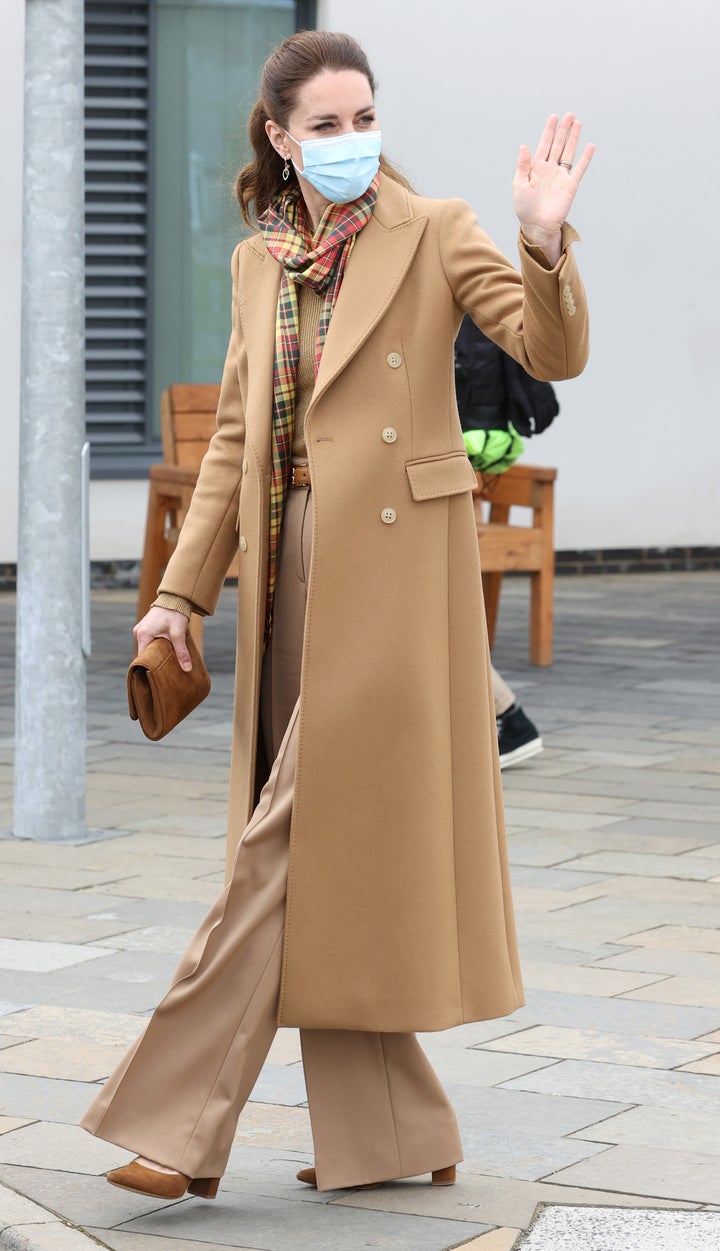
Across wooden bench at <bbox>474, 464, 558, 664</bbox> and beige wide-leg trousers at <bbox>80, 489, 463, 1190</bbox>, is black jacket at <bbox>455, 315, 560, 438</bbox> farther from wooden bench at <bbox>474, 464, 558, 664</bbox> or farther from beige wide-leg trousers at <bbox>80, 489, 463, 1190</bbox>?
beige wide-leg trousers at <bbox>80, 489, 463, 1190</bbox>

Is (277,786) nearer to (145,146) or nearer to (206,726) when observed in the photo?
(206,726)

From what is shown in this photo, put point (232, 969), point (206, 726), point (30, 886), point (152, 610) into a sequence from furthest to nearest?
point (206, 726) → point (30, 886) → point (152, 610) → point (232, 969)

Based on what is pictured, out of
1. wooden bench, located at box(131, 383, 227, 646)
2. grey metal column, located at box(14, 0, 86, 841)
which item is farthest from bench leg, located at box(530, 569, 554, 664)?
grey metal column, located at box(14, 0, 86, 841)

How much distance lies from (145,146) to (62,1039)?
990 centimetres

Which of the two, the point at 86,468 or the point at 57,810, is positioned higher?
the point at 86,468

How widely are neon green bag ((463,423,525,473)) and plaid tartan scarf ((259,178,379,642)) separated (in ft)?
15.8

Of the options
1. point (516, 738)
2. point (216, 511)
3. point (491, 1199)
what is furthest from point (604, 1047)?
point (516, 738)

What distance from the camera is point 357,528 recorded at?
3420 millimetres

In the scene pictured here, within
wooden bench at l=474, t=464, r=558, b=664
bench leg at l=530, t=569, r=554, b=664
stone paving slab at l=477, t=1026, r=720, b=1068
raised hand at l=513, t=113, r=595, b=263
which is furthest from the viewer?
bench leg at l=530, t=569, r=554, b=664

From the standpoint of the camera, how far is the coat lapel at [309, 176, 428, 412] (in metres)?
3.41

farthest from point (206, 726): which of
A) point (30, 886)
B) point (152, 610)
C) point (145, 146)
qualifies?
point (145, 146)

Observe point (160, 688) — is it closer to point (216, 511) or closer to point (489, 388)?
point (216, 511)

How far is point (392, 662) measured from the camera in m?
3.43

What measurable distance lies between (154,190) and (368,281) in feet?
34.3
